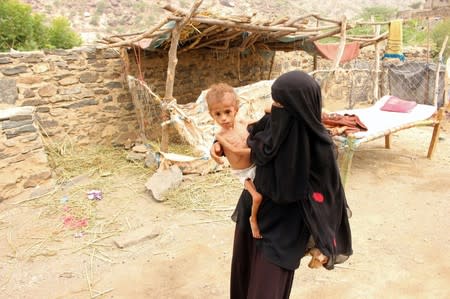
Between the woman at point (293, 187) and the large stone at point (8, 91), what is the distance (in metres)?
4.47

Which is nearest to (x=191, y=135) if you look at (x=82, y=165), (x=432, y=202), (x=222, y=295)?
(x=82, y=165)

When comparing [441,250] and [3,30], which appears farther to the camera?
[3,30]

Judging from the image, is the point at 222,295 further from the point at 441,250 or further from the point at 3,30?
the point at 3,30

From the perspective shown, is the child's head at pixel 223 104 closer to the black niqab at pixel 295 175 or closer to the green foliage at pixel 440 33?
the black niqab at pixel 295 175

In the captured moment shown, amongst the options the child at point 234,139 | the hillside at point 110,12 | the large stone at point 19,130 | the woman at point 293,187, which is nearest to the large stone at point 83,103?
the large stone at point 19,130

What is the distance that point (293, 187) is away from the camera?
151 centimetres

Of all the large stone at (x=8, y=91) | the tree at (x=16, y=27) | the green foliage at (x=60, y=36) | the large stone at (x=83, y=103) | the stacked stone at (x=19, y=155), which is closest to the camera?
the stacked stone at (x=19, y=155)

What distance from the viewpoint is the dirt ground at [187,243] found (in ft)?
9.29

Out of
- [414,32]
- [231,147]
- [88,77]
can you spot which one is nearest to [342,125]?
[231,147]

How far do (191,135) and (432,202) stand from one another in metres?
3.02

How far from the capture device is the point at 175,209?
13.6 ft

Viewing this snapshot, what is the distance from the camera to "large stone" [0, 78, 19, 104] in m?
4.93

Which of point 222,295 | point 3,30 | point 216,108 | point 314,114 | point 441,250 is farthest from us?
point 3,30

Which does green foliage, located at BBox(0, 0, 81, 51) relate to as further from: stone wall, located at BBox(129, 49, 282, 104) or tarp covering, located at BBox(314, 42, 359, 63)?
tarp covering, located at BBox(314, 42, 359, 63)
